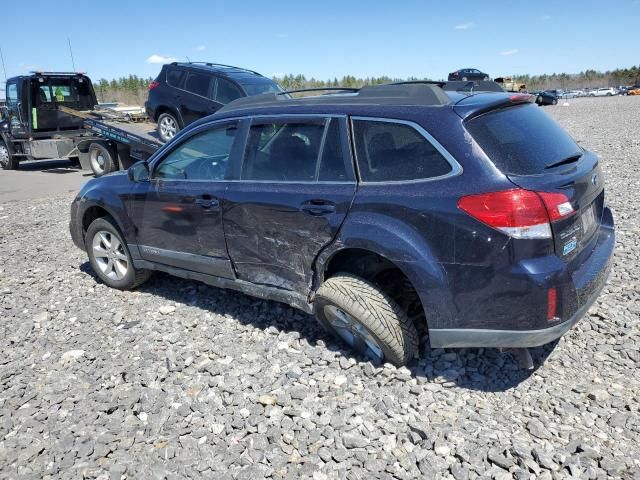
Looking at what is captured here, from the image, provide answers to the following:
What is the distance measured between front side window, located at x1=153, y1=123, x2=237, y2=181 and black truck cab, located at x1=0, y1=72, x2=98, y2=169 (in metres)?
10.5

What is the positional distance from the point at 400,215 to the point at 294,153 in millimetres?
1021

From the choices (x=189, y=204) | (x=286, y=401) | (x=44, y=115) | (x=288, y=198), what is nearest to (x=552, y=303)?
(x=286, y=401)

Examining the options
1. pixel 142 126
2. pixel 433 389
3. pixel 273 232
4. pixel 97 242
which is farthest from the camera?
pixel 142 126

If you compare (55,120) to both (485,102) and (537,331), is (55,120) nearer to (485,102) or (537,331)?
(485,102)

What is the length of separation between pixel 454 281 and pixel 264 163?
65.9 inches

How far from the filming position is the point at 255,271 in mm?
3803

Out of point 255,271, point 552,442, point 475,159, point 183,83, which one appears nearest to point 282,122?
point 255,271

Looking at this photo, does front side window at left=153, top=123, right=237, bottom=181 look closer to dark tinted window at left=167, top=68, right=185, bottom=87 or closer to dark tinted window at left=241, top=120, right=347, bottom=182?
dark tinted window at left=241, top=120, right=347, bottom=182

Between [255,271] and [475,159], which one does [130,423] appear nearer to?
[255,271]

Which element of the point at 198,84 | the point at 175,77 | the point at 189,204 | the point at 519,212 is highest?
the point at 175,77

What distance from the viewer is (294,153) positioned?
3.58 metres

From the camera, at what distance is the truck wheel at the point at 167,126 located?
1141 cm

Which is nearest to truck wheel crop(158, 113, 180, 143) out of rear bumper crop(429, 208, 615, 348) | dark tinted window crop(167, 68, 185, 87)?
dark tinted window crop(167, 68, 185, 87)

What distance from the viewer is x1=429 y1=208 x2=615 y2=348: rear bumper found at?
2.76 metres
